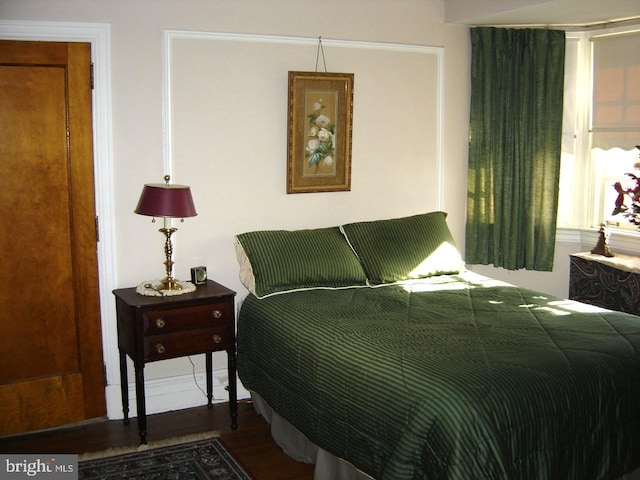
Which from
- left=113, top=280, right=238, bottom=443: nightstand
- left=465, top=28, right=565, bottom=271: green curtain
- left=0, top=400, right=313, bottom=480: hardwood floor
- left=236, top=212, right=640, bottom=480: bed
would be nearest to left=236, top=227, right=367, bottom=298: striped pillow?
left=236, top=212, right=640, bottom=480: bed

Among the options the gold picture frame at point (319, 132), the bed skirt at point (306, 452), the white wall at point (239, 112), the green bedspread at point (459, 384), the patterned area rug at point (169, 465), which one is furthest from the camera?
the gold picture frame at point (319, 132)

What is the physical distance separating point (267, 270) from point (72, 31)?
62.8 inches

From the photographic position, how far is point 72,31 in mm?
3527

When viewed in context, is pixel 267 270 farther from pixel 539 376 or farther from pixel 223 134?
pixel 539 376

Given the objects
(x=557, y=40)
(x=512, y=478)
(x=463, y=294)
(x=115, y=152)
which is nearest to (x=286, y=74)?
(x=115, y=152)

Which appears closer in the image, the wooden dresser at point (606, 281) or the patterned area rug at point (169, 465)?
the patterned area rug at point (169, 465)

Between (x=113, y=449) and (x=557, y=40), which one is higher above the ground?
(x=557, y=40)

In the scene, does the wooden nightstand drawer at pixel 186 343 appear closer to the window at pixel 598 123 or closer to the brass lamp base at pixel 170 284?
the brass lamp base at pixel 170 284

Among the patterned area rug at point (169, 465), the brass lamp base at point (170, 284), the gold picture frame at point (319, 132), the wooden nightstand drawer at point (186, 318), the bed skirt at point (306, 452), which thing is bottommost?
the patterned area rug at point (169, 465)

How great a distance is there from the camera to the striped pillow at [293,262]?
3709 millimetres

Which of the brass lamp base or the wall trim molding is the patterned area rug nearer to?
the brass lamp base

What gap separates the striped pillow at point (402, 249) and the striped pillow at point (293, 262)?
4.2 inches

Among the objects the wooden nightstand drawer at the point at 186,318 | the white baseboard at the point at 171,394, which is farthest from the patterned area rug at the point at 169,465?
the wooden nightstand drawer at the point at 186,318

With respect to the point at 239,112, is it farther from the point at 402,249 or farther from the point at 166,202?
the point at 402,249
